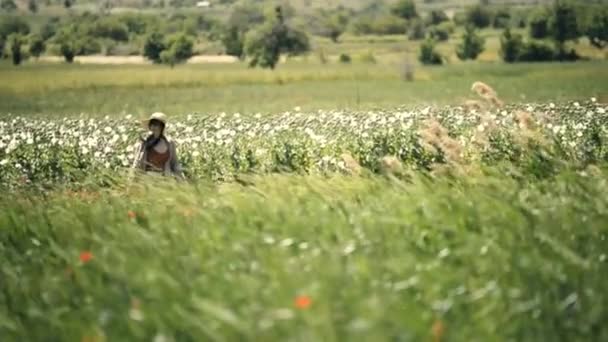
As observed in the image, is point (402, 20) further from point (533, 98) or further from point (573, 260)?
point (573, 260)

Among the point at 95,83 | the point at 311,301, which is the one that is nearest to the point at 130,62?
the point at 95,83

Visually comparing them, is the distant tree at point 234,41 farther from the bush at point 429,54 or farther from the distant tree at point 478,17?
the distant tree at point 478,17

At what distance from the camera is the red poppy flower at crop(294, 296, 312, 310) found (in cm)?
386

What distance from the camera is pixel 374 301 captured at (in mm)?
4023

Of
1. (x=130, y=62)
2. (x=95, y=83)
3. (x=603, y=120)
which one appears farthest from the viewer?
(x=130, y=62)

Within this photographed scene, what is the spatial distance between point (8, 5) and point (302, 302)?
26450 mm

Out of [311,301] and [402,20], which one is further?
[402,20]

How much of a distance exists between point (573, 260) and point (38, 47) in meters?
23.3

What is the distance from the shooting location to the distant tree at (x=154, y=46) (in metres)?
30.1

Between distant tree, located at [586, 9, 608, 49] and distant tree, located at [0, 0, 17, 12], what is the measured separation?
14008 mm

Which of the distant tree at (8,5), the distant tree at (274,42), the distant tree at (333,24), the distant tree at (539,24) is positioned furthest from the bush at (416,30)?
the distant tree at (8,5)

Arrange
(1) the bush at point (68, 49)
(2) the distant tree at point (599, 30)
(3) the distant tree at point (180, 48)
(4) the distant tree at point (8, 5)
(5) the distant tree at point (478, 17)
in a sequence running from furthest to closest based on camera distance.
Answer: (5) the distant tree at point (478, 17) < (3) the distant tree at point (180, 48) < (4) the distant tree at point (8, 5) < (1) the bush at point (68, 49) < (2) the distant tree at point (599, 30)

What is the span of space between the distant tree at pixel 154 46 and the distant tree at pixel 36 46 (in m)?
3.70

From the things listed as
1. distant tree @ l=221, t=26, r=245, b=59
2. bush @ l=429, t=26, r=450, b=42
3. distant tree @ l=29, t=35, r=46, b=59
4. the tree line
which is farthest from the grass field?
bush @ l=429, t=26, r=450, b=42
